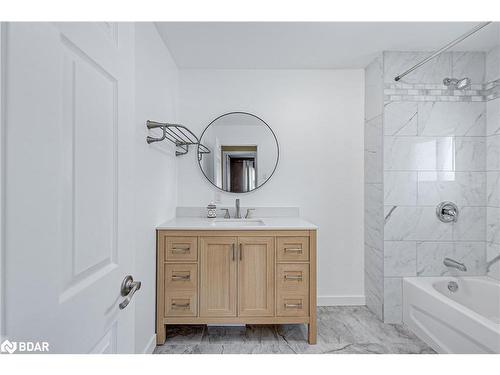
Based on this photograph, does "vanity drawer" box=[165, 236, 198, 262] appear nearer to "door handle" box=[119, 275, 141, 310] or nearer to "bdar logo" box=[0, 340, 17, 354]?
"door handle" box=[119, 275, 141, 310]

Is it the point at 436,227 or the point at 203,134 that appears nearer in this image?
the point at 436,227

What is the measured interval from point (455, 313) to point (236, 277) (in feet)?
4.71

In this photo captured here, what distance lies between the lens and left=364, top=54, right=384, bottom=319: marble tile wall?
244 cm

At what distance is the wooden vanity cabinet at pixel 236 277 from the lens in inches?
79.0

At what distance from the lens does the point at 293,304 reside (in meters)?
2.01

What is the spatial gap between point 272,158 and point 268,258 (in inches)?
42.2

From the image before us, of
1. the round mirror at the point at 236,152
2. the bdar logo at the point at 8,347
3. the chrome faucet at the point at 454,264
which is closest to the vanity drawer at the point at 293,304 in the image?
the round mirror at the point at 236,152

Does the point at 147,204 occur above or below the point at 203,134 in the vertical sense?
below

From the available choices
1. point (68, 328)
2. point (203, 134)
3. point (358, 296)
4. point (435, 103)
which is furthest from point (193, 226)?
point (435, 103)

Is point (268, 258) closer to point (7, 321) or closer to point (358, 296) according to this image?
point (358, 296)

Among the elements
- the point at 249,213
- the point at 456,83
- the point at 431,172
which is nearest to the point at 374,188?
the point at 431,172

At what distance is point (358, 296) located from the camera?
2727mm
